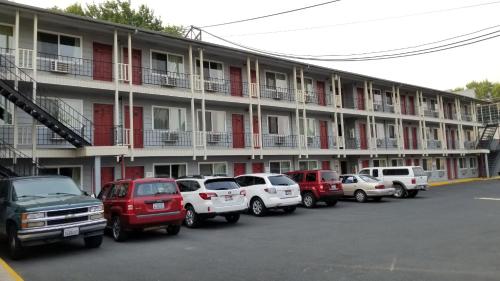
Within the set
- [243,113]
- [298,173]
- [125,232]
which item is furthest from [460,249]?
[243,113]

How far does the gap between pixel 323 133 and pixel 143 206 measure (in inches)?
800

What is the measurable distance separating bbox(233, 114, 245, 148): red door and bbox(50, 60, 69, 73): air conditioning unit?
9578 millimetres

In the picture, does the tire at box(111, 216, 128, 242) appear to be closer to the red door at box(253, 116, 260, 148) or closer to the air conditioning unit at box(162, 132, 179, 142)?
the air conditioning unit at box(162, 132, 179, 142)

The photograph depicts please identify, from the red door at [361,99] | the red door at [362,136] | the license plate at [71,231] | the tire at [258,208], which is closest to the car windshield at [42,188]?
the license plate at [71,231]

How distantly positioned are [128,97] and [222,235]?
10474 mm

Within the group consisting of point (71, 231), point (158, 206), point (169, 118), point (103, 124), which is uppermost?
point (169, 118)

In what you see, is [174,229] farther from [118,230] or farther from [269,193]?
[269,193]

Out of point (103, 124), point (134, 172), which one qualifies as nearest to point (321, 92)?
point (134, 172)

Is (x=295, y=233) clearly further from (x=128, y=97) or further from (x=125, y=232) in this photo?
(x=128, y=97)

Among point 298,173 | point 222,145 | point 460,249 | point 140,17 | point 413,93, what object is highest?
point 140,17

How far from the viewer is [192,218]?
42.6 ft

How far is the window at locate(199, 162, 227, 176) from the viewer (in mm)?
21938

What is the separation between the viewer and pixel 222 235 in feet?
37.1

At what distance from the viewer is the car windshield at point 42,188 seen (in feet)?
30.6
